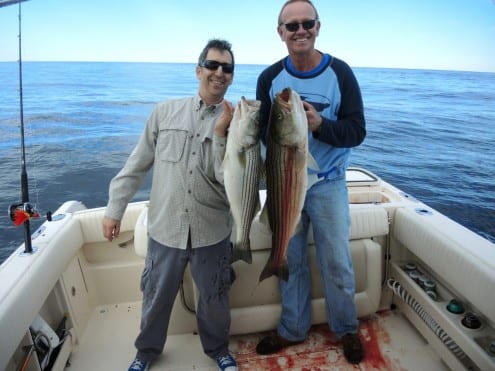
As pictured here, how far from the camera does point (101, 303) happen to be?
404 centimetres

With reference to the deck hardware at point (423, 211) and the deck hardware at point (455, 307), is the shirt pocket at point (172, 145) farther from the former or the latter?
the deck hardware at point (455, 307)

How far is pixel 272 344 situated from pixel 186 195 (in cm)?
162

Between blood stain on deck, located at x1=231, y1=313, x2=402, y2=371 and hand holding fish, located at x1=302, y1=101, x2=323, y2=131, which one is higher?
hand holding fish, located at x1=302, y1=101, x2=323, y2=131

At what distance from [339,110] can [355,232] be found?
1253 millimetres

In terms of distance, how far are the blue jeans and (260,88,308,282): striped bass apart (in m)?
0.44

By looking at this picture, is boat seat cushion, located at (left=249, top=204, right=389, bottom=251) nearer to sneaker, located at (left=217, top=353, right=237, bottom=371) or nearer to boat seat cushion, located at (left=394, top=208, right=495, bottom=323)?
boat seat cushion, located at (left=394, top=208, right=495, bottom=323)

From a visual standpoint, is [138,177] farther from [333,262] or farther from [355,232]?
[355,232]

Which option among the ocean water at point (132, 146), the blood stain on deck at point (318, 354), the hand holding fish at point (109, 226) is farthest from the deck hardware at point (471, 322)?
the ocean water at point (132, 146)

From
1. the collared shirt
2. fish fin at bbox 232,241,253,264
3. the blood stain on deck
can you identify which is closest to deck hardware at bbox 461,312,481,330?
the blood stain on deck

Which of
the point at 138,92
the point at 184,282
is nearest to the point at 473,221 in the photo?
the point at 184,282

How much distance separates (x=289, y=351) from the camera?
3.26 m

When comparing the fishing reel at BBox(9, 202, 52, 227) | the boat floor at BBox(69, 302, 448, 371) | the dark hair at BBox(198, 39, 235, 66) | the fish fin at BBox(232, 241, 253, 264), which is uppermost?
the dark hair at BBox(198, 39, 235, 66)

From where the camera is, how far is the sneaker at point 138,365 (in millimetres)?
2984

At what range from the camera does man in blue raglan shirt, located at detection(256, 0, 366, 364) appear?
8.05 feet
